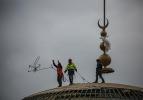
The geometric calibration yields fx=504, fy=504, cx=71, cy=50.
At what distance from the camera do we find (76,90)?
44.0ft

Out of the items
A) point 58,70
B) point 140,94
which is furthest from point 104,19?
point 58,70

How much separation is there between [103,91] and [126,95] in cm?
66

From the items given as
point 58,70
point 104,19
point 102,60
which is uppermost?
point 104,19

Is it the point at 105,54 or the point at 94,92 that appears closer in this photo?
the point at 94,92

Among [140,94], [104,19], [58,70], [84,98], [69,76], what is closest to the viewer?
[84,98]

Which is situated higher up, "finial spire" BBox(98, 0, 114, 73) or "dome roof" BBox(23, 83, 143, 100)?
"finial spire" BBox(98, 0, 114, 73)

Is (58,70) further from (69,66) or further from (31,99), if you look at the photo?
→ (31,99)

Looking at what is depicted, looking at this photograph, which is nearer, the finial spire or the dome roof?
the dome roof

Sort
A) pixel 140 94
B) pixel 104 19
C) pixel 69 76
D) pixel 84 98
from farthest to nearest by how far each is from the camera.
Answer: pixel 69 76 < pixel 104 19 < pixel 140 94 < pixel 84 98

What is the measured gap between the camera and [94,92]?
13.3 metres

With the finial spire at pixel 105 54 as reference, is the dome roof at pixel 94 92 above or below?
below

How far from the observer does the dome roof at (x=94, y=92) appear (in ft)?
43.0

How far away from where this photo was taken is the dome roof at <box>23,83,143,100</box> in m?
13.1

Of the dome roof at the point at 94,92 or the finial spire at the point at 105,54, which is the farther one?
the finial spire at the point at 105,54
